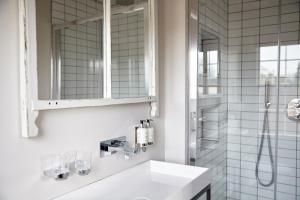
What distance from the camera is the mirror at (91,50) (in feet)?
3.56

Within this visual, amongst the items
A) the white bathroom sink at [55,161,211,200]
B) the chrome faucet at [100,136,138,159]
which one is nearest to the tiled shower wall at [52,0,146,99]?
the chrome faucet at [100,136,138,159]

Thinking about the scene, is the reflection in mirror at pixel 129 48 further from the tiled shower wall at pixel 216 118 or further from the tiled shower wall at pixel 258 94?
the tiled shower wall at pixel 258 94

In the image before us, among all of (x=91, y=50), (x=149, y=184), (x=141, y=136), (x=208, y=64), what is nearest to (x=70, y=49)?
(x=91, y=50)

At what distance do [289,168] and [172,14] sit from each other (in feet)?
5.50

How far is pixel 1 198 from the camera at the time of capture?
94cm

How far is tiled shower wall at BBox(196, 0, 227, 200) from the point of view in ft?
7.01

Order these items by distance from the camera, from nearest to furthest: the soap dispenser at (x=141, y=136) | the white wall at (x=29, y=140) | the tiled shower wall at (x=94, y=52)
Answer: the white wall at (x=29, y=140), the tiled shower wall at (x=94, y=52), the soap dispenser at (x=141, y=136)

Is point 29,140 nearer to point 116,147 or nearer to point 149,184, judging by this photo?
point 116,147

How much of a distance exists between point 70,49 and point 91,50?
0.44ft

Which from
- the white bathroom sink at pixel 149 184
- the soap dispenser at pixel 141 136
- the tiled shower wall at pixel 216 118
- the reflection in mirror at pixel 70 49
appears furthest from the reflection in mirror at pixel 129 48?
the tiled shower wall at pixel 216 118

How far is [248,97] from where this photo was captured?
2.53m

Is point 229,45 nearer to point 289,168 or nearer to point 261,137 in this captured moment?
point 261,137

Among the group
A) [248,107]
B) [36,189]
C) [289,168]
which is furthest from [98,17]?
[289,168]

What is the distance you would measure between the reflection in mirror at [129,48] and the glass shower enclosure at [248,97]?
18.9 inches
